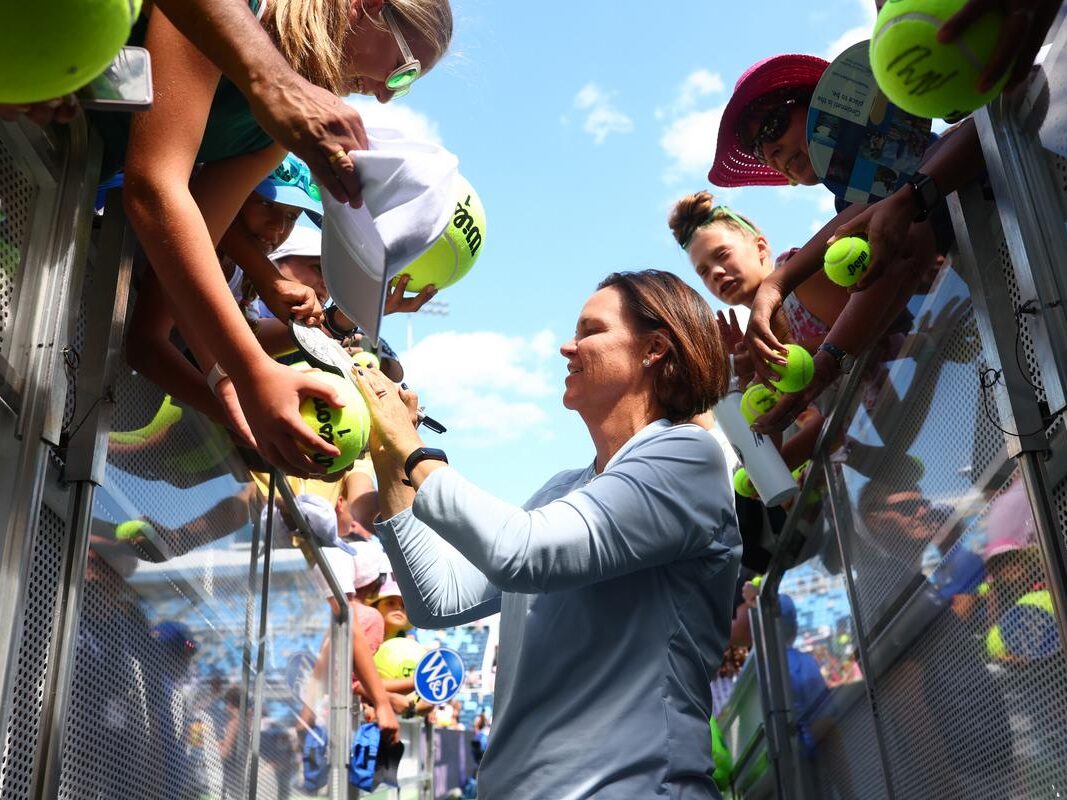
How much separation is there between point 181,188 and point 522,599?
100 cm

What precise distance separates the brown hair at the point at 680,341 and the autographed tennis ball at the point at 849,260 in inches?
12.0

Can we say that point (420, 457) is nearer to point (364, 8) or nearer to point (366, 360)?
point (366, 360)

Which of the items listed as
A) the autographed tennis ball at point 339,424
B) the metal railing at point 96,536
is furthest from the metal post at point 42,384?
the autographed tennis ball at point 339,424

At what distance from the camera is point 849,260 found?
7.56ft

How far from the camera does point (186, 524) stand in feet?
7.98

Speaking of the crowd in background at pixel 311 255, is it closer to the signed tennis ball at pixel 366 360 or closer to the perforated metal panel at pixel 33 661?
the signed tennis ball at pixel 366 360

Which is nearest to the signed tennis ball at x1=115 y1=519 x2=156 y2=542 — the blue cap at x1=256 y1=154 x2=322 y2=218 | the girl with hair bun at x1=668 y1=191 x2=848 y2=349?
the blue cap at x1=256 y1=154 x2=322 y2=218

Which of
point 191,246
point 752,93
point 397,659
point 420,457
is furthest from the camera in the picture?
point 397,659

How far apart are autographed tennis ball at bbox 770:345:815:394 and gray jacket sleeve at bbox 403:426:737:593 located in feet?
2.20

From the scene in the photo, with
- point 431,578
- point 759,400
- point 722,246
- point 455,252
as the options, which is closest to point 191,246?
point 431,578

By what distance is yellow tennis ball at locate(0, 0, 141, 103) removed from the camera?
1.01 m

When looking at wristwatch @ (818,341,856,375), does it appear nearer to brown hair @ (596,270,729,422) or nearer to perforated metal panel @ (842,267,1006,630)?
perforated metal panel @ (842,267,1006,630)

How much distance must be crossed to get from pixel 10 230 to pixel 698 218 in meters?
3.09

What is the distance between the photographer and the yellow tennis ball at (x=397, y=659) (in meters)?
6.07
